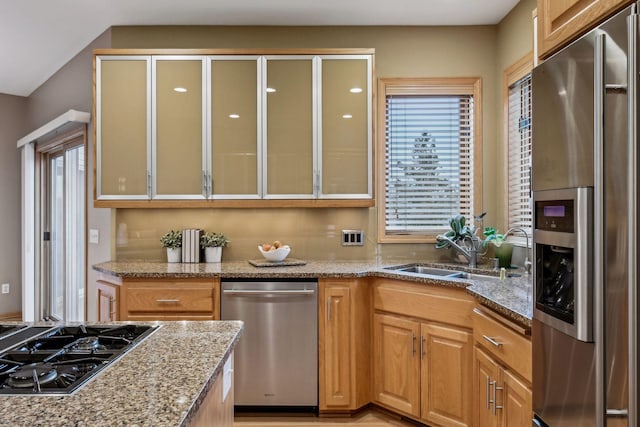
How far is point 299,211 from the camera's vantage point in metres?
3.30

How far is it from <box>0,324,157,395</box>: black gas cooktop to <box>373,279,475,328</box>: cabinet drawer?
1572 millimetres

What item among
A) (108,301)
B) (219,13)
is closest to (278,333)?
(108,301)

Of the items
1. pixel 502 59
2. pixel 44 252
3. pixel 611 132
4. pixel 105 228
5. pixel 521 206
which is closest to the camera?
pixel 611 132

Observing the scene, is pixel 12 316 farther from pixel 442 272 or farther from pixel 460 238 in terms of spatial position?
pixel 460 238

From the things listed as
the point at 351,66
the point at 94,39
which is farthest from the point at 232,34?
the point at 94,39

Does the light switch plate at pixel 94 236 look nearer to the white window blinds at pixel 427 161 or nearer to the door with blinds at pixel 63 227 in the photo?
the door with blinds at pixel 63 227

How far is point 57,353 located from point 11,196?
193 inches

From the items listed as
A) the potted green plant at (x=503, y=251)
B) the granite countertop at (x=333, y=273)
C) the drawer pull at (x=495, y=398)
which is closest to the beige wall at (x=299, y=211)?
the granite countertop at (x=333, y=273)

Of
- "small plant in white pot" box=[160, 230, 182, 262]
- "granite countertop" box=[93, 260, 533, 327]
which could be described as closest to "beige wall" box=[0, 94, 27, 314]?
"granite countertop" box=[93, 260, 533, 327]

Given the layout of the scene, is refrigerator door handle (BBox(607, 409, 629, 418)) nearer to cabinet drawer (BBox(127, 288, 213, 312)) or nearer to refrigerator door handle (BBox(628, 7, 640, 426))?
refrigerator door handle (BBox(628, 7, 640, 426))

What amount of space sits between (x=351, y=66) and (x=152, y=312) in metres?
2.12

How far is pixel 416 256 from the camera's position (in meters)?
3.27

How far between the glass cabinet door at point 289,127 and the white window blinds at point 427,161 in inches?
27.2

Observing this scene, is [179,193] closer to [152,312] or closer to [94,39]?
[152,312]
